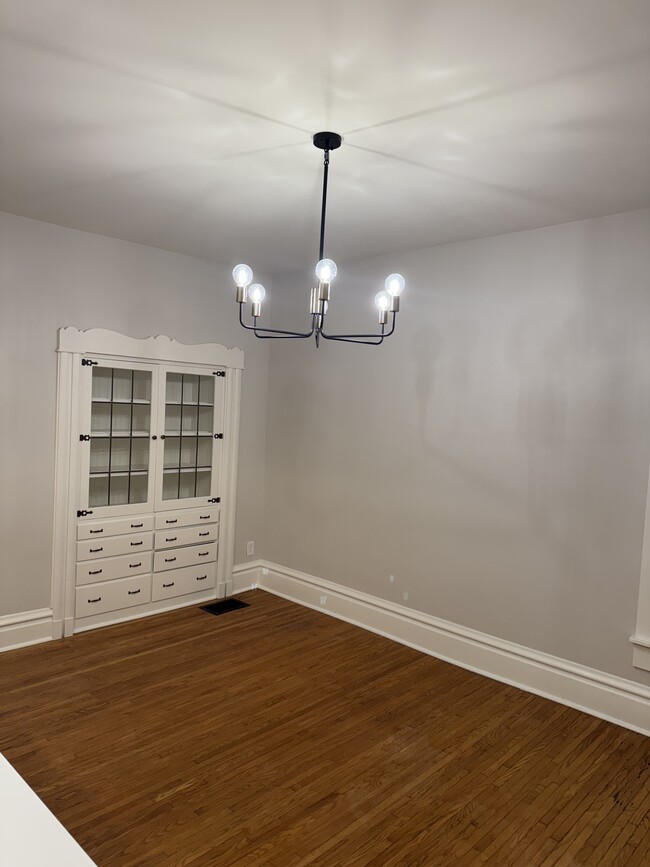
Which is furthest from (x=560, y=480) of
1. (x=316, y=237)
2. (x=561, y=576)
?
(x=316, y=237)

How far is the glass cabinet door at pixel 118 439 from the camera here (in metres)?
4.23

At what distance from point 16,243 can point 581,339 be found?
3.47 meters

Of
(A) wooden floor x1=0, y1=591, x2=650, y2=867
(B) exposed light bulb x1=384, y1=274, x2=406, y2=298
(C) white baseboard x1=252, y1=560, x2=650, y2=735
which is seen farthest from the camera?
(C) white baseboard x1=252, y1=560, x2=650, y2=735

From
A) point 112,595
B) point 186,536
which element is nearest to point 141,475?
point 186,536

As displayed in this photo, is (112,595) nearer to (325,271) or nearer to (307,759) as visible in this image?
(307,759)

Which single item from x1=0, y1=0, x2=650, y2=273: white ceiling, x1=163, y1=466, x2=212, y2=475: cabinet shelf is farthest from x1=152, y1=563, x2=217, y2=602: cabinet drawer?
x1=0, y1=0, x2=650, y2=273: white ceiling

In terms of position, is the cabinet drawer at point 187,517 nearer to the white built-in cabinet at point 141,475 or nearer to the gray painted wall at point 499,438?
the white built-in cabinet at point 141,475

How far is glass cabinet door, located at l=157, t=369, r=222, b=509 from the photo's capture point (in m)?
4.65

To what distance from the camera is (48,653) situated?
383 cm

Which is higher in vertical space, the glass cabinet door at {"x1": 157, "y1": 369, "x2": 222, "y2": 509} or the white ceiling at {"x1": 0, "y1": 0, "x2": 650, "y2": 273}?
the white ceiling at {"x1": 0, "y1": 0, "x2": 650, "y2": 273}

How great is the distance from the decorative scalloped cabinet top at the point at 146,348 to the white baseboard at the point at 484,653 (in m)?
1.85

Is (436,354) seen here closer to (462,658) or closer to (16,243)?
(462,658)

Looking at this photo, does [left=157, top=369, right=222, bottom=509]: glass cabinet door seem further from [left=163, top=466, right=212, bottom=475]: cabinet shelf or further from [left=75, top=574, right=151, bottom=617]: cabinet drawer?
[left=75, top=574, right=151, bottom=617]: cabinet drawer

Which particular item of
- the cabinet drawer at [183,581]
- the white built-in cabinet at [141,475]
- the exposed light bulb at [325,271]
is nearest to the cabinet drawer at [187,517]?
the white built-in cabinet at [141,475]
